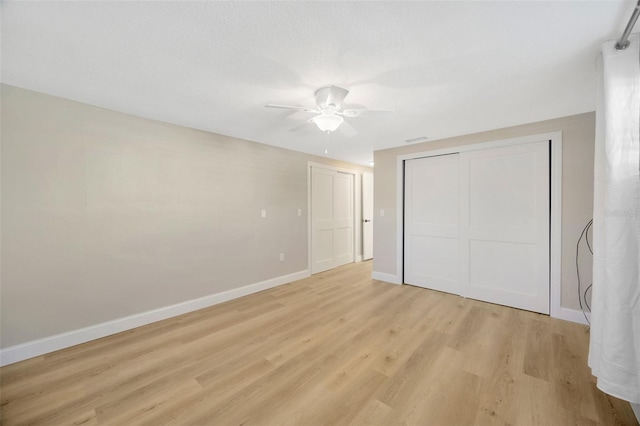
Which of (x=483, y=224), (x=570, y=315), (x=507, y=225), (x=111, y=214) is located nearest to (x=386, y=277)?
(x=483, y=224)

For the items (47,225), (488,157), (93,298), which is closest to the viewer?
(47,225)

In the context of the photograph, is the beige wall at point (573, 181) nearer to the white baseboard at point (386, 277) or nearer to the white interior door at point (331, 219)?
the white baseboard at point (386, 277)

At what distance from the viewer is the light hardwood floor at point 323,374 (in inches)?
59.6

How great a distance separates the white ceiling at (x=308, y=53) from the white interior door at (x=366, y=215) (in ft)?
10.5

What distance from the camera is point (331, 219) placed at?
4.99 m

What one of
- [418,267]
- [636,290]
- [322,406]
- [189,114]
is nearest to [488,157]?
[418,267]

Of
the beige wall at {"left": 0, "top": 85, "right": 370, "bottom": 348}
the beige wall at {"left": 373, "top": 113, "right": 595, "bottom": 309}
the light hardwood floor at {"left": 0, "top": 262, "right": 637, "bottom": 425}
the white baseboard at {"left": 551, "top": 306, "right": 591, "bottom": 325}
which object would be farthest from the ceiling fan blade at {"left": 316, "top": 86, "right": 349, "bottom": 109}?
the white baseboard at {"left": 551, "top": 306, "right": 591, "bottom": 325}

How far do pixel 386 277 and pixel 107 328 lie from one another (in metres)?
3.69

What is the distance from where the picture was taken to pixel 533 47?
1.58 metres

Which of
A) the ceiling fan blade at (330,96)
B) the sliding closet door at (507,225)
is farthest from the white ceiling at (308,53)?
the sliding closet door at (507,225)

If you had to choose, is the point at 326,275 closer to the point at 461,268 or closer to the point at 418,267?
the point at 418,267

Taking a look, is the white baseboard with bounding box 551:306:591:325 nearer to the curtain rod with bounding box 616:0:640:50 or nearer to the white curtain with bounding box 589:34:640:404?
the white curtain with bounding box 589:34:640:404

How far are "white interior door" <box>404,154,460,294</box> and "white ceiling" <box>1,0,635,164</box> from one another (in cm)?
119

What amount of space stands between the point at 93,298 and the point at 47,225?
79 cm
